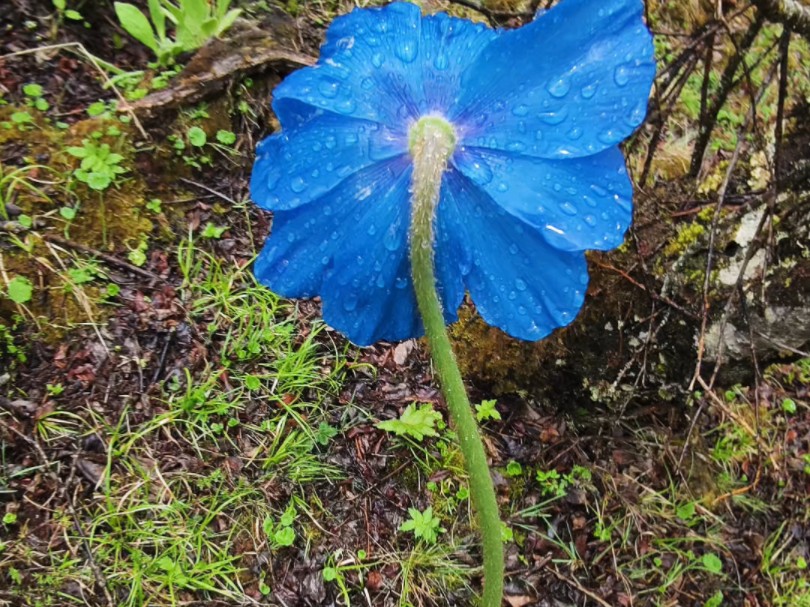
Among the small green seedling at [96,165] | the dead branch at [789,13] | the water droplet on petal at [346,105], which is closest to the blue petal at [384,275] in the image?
the water droplet on petal at [346,105]

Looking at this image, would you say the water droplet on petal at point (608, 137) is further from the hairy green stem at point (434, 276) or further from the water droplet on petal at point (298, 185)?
the water droplet on petal at point (298, 185)

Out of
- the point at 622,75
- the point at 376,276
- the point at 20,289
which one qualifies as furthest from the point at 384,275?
the point at 20,289

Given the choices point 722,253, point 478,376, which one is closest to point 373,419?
point 478,376

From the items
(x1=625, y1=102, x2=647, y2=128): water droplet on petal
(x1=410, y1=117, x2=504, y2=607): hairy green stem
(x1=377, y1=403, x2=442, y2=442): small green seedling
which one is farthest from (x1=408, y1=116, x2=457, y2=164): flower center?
(x1=377, y1=403, x2=442, y2=442): small green seedling

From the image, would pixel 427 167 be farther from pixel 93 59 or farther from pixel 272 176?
pixel 93 59

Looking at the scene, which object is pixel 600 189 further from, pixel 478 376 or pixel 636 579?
pixel 636 579


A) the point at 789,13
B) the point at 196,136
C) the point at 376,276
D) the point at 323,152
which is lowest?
the point at 196,136
